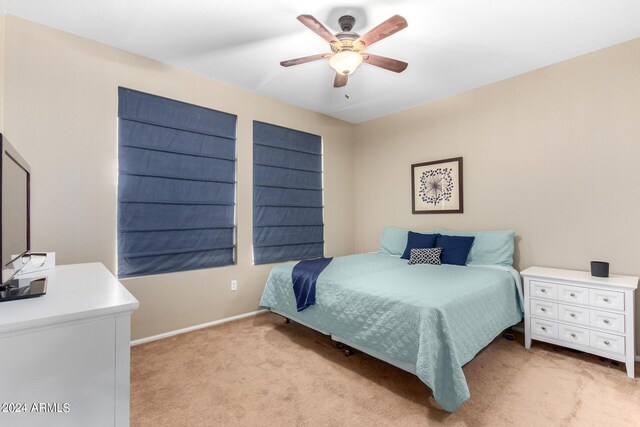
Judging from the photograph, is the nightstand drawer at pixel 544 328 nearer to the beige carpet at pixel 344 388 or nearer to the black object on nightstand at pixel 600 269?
the beige carpet at pixel 344 388

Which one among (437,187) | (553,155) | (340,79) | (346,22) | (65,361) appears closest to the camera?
(65,361)

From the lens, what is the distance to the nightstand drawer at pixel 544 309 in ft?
8.07

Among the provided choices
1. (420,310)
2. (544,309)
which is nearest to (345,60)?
(420,310)

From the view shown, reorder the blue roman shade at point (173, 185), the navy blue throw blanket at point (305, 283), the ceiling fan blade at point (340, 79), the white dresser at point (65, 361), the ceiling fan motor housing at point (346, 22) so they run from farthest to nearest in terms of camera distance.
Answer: the blue roman shade at point (173, 185) < the navy blue throw blanket at point (305, 283) < the ceiling fan blade at point (340, 79) < the ceiling fan motor housing at point (346, 22) < the white dresser at point (65, 361)

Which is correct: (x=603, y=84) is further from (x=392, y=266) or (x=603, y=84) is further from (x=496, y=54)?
(x=392, y=266)

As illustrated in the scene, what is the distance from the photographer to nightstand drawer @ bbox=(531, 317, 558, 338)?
96.8 inches

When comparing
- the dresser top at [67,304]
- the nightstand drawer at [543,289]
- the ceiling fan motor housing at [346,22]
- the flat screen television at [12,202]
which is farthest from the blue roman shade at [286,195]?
the nightstand drawer at [543,289]

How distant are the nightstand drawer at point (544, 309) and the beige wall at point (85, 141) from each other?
2890 mm

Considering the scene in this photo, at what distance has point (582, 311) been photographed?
2.32m

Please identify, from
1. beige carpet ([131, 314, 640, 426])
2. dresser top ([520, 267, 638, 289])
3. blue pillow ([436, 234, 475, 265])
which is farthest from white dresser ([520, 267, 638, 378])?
blue pillow ([436, 234, 475, 265])

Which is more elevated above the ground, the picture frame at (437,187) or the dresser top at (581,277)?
the picture frame at (437,187)

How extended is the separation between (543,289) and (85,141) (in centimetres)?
407

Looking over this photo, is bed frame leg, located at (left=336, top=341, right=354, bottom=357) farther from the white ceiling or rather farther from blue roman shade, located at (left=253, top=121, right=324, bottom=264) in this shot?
the white ceiling

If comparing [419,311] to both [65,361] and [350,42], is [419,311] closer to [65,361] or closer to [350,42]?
[65,361]
